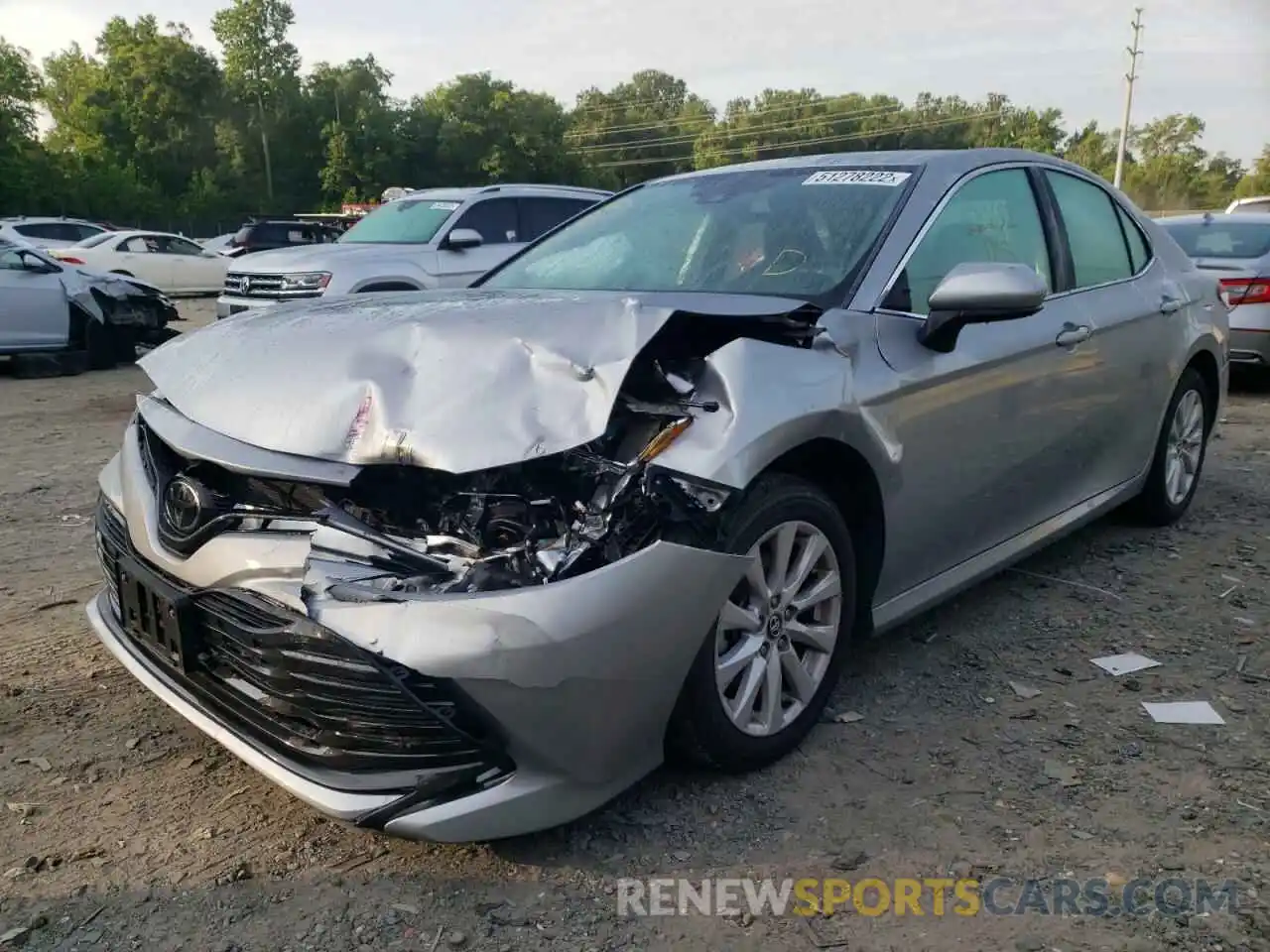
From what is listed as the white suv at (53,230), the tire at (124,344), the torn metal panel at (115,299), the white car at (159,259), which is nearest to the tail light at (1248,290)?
the torn metal panel at (115,299)

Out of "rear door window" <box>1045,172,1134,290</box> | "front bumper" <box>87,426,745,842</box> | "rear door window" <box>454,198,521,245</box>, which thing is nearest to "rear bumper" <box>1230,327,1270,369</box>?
"rear door window" <box>1045,172,1134,290</box>

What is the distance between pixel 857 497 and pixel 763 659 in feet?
1.91

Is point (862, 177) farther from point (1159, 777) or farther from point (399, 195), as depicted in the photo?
point (399, 195)

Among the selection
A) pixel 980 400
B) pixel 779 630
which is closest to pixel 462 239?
pixel 980 400

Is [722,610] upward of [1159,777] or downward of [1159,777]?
upward

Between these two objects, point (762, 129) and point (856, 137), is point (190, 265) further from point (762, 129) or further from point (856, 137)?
point (762, 129)

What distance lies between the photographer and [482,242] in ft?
32.8

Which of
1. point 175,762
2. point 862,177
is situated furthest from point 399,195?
point 175,762

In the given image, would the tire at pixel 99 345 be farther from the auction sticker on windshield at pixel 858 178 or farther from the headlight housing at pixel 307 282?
the auction sticker on windshield at pixel 858 178

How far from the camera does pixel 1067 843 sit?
2502 millimetres

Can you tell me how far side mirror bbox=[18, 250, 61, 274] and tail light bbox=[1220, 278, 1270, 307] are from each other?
34.7ft

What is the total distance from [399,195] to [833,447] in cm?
978

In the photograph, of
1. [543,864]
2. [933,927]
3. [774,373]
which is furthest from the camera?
[774,373]

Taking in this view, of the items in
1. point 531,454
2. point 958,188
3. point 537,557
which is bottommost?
point 537,557
